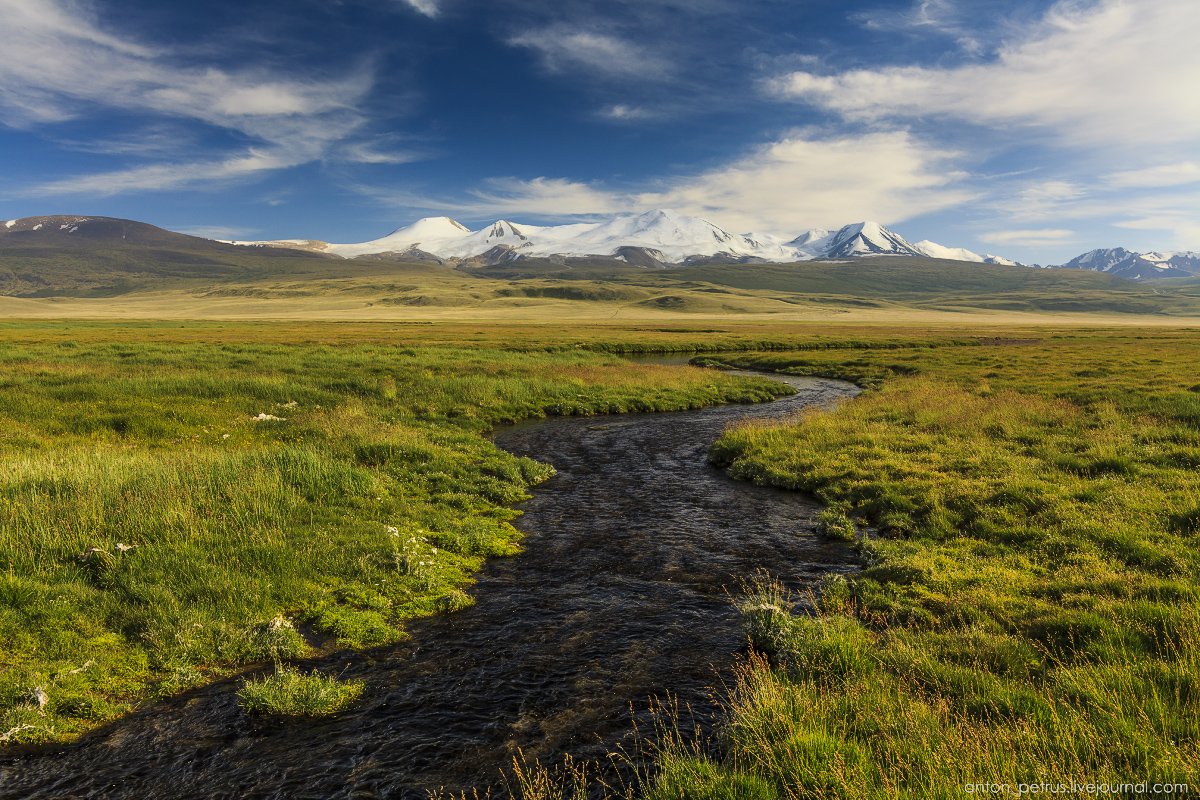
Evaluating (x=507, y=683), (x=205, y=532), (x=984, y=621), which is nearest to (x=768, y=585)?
(x=984, y=621)

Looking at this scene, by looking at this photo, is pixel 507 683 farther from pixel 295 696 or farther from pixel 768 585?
pixel 768 585

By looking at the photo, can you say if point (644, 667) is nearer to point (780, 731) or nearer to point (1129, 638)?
point (780, 731)

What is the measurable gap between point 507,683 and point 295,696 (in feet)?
11.5

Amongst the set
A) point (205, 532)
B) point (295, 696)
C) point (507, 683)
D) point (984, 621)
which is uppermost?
point (205, 532)

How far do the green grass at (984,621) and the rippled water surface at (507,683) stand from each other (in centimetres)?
173

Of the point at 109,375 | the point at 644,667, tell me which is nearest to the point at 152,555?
the point at 644,667

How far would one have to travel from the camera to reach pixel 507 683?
10.2 meters

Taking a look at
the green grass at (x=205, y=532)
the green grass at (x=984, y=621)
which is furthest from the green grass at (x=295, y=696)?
the green grass at (x=984, y=621)

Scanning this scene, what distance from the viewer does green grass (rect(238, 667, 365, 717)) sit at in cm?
945

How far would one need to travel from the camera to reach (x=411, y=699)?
32.2ft

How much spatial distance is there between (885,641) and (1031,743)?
407cm

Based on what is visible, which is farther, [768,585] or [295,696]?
[768,585]

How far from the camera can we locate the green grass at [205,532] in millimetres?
10344

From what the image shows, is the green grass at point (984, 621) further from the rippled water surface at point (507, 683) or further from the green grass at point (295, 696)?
the green grass at point (295, 696)
